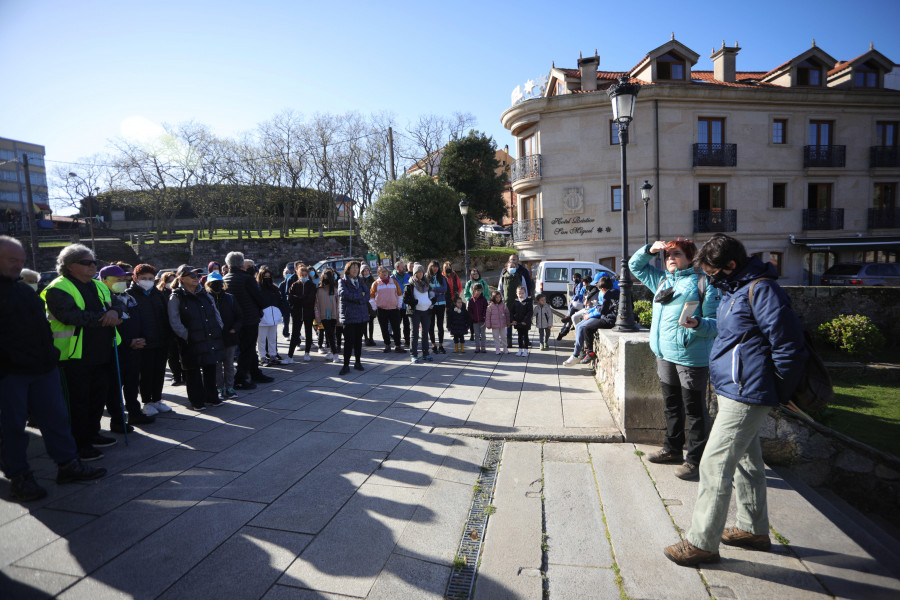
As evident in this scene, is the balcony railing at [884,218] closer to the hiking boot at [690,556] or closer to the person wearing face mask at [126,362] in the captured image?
the hiking boot at [690,556]

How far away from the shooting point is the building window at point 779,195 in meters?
24.2

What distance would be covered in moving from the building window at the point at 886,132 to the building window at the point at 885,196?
7.26ft

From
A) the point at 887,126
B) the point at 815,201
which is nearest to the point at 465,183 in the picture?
the point at 815,201

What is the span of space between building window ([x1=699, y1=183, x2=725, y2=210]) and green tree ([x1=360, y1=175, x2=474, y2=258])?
1304 cm

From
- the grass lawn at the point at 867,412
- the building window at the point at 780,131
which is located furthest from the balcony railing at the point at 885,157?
the grass lawn at the point at 867,412

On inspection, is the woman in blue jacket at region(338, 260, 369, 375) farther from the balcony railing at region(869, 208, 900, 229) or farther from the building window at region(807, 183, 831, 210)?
the balcony railing at region(869, 208, 900, 229)

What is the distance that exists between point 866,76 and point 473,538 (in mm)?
33817

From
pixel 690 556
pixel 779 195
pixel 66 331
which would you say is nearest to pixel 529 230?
pixel 779 195

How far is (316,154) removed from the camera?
146 ft

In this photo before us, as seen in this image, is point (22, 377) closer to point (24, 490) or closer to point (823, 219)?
point (24, 490)

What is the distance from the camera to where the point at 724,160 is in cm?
2308

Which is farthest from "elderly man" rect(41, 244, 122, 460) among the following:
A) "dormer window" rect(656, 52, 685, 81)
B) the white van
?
"dormer window" rect(656, 52, 685, 81)

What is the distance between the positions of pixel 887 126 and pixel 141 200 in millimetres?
55974

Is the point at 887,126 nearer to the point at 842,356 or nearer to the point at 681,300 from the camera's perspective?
the point at 842,356
